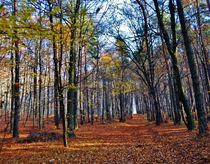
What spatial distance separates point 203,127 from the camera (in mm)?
11258

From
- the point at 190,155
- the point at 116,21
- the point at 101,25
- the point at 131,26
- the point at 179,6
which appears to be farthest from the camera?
the point at 131,26

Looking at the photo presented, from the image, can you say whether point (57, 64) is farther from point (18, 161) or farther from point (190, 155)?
point (190, 155)

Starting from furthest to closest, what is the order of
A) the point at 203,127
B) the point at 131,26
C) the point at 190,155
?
1. the point at 131,26
2. the point at 203,127
3. the point at 190,155

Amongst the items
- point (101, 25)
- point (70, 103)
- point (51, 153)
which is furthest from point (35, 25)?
point (101, 25)

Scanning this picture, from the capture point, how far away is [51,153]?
34.0 feet

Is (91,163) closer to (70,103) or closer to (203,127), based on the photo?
(203,127)

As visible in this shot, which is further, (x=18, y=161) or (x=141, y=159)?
(x=18, y=161)

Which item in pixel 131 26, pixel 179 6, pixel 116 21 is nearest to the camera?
pixel 179 6

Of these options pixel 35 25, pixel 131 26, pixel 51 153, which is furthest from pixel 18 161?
pixel 131 26

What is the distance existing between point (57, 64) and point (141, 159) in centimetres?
690

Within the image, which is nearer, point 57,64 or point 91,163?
point 91,163

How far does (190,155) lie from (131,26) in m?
22.5

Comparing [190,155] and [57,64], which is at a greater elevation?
[57,64]

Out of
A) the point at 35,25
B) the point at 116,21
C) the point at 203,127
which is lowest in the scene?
the point at 203,127
